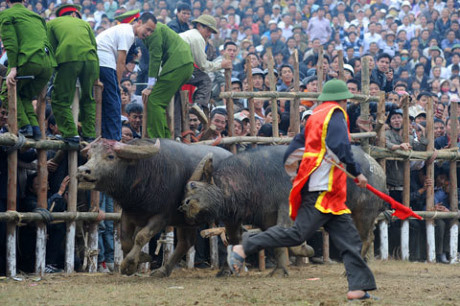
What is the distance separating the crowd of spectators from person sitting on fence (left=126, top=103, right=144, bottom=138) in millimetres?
14

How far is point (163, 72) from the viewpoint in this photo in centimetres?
1023

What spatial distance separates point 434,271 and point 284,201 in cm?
261

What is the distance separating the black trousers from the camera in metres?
6.52

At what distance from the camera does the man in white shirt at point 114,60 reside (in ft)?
32.2

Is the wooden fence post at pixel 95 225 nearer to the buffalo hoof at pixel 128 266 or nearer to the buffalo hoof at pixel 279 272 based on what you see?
the buffalo hoof at pixel 128 266

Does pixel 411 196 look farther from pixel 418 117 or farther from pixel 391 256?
pixel 418 117

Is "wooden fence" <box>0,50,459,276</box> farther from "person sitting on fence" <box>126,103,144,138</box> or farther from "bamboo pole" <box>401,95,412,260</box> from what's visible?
"person sitting on fence" <box>126,103,144,138</box>

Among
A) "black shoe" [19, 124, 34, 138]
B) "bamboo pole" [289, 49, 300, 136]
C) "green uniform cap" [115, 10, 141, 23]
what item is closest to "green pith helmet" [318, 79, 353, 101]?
"black shoe" [19, 124, 34, 138]

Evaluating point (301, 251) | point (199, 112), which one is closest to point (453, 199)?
point (301, 251)

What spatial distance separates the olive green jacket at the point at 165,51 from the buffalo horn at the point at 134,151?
190 centimetres

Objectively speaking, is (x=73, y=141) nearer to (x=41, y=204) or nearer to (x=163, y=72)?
(x=41, y=204)

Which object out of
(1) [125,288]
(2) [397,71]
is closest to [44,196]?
(1) [125,288]

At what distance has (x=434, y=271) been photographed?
10242 mm

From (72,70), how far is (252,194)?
8.72 ft
